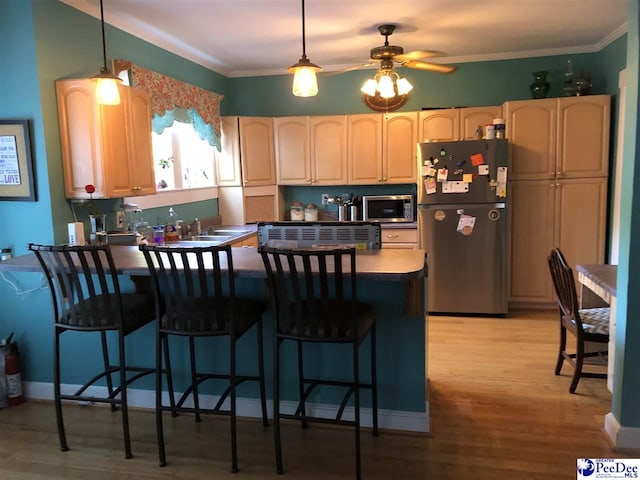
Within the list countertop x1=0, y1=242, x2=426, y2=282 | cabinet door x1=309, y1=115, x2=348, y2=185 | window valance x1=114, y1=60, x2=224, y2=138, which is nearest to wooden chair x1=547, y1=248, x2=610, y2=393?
countertop x1=0, y1=242, x2=426, y2=282

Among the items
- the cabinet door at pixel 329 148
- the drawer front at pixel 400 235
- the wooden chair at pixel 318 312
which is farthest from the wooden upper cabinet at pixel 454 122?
the wooden chair at pixel 318 312

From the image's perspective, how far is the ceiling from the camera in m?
3.55

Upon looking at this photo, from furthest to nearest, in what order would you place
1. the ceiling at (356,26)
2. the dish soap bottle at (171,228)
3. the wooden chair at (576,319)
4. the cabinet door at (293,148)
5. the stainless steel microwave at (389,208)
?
1. the cabinet door at (293,148)
2. the stainless steel microwave at (389,208)
3. the dish soap bottle at (171,228)
4. the ceiling at (356,26)
5. the wooden chair at (576,319)

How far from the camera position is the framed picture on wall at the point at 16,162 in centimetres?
307

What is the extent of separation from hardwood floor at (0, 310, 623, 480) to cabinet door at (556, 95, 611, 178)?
2.14 metres

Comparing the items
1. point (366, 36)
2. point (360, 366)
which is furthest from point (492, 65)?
point (360, 366)

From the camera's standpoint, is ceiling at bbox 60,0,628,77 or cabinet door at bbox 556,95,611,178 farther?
cabinet door at bbox 556,95,611,178

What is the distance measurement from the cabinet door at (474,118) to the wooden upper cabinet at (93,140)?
120 inches

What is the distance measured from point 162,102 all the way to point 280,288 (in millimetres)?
→ 2514

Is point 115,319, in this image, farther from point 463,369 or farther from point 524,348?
point 524,348

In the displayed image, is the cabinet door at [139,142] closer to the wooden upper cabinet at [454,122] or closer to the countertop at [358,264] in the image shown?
the countertop at [358,264]

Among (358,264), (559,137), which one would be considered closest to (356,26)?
(559,137)

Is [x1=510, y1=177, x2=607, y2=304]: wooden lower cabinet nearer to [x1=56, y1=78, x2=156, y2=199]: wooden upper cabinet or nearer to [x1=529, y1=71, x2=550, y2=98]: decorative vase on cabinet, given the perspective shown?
[x1=529, y1=71, x2=550, y2=98]: decorative vase on cabinet

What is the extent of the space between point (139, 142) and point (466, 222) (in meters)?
2.85
